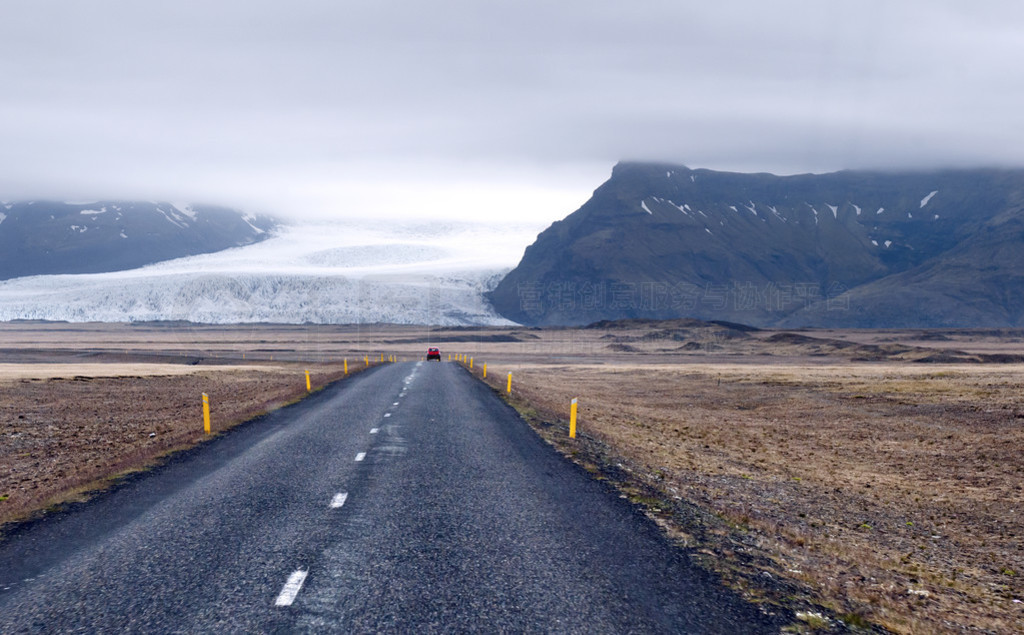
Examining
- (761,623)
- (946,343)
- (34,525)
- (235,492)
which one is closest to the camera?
(761,623)

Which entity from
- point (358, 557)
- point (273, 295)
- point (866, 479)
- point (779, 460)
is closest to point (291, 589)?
point (358, 557)

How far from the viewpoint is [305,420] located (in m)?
A: 23.4

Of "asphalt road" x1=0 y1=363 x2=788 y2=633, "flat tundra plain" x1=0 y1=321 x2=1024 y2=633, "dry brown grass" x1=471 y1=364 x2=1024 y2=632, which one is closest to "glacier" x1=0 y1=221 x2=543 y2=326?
"flat tundra plain" x1=0 y1=321 x2=1024 y2=633

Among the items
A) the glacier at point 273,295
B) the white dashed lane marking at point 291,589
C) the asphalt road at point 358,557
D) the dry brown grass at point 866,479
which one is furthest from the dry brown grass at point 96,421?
the glacier at point 273,295

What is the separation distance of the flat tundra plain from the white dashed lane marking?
14.5 ft

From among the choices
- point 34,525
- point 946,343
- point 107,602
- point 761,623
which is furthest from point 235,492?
point 946,343

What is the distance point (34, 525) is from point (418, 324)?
486 feet

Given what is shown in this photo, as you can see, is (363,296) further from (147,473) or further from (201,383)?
(147,473)

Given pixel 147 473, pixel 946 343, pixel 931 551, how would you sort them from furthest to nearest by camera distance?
pixel 946 343 → pixel 147 473 → pixel 931 551

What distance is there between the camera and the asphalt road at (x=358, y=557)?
720 centimetres

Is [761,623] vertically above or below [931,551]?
above

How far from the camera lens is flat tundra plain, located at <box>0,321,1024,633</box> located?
9.14m

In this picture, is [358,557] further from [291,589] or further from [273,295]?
[273,295]

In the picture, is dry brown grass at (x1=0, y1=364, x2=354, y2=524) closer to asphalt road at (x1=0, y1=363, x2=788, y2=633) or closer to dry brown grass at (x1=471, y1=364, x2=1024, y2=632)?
asphalt road at (x1=0, y1=363, x2=788, y2=633)
